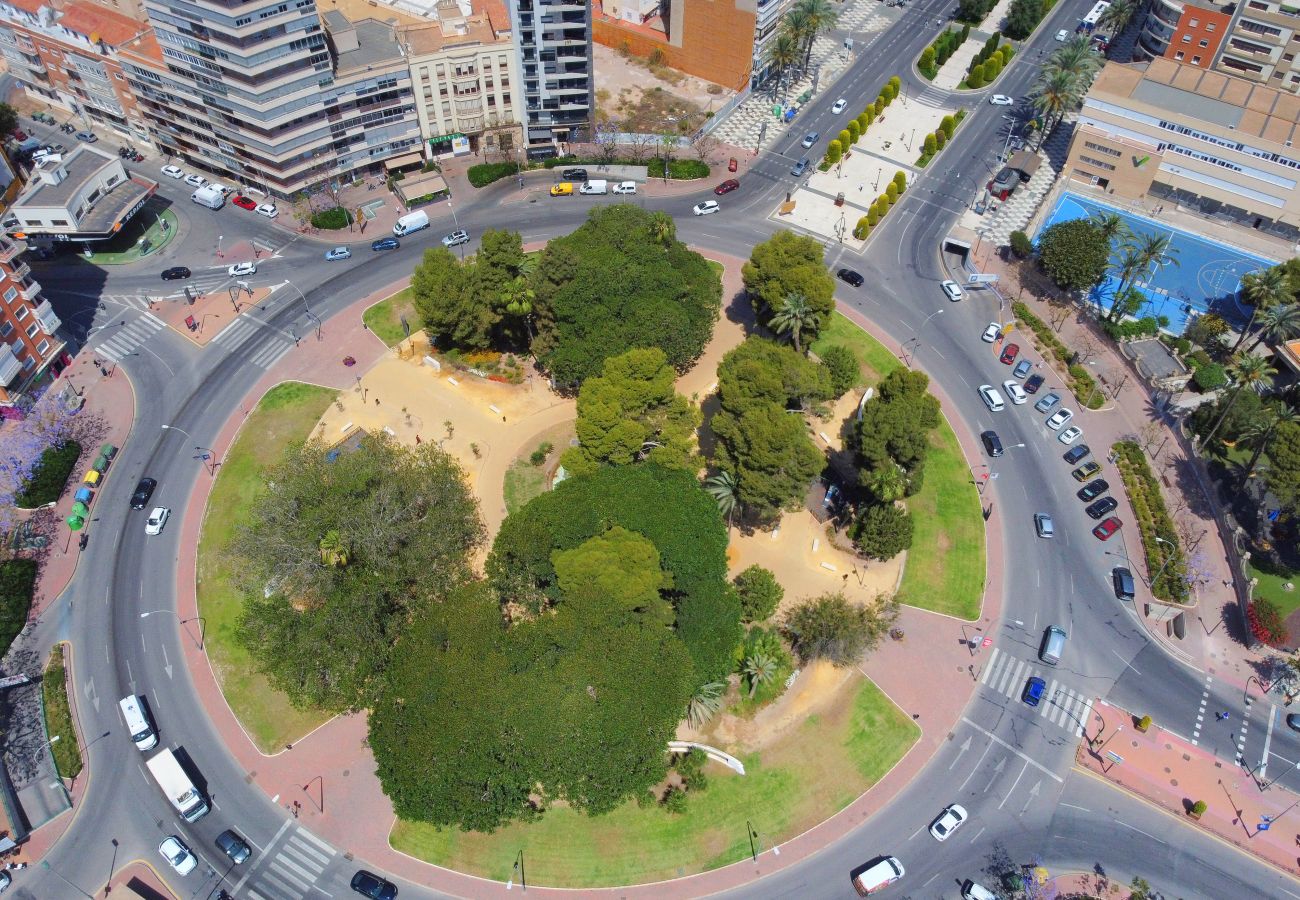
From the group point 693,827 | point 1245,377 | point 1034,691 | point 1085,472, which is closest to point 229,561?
point 693,827

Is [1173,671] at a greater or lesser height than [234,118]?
lesser

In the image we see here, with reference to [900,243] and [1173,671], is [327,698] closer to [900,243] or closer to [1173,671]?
[1173,671]

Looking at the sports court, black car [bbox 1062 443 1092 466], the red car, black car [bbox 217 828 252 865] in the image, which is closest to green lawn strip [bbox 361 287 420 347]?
black car [bbox 217 828 252 865]

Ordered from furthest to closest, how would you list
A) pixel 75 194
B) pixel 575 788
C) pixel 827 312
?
→ pixel 75 194 < pixel 827 312 < pixel 575 788

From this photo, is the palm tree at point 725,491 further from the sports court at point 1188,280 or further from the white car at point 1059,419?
the sports court at point 1188,280

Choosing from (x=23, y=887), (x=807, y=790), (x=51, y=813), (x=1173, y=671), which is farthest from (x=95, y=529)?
(x=1173, y=671)

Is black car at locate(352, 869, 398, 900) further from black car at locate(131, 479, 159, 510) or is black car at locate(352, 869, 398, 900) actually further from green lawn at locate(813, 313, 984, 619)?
green lawn at locate(813, 313, 984, 619)
